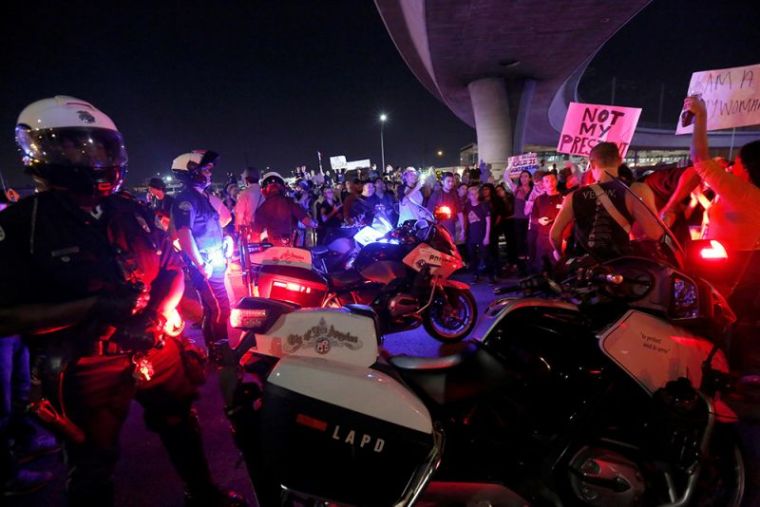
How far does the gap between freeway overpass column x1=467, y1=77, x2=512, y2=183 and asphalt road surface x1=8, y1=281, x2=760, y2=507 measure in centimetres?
2149

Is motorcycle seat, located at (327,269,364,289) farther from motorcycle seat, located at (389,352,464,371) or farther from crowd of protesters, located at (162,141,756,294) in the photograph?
motorcycle seat, located at (389,352,464,371)

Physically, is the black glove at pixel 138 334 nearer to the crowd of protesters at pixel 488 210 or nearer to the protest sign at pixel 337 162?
the crowd of protesters at pixel 488 210

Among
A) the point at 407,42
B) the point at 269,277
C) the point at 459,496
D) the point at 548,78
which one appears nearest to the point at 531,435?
the point at 459,496

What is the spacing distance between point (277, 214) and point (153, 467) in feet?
11.8

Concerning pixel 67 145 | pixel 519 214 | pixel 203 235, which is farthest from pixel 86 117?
pixel 519 214

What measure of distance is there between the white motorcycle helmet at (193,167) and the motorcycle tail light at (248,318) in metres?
3.29

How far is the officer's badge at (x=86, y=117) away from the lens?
6.33 ft

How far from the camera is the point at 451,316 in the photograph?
483 centimetres

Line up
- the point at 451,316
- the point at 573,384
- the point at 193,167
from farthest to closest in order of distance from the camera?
the point at 451,316 < the point at 193,167 < the point at 573,384

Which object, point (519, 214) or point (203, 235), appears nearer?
point (203, 235)

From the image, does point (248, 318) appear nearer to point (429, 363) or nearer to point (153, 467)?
point (429, 363)

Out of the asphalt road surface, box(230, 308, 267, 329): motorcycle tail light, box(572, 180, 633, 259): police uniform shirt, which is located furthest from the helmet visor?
box(572, 180, 633, 259): police uniform shirt

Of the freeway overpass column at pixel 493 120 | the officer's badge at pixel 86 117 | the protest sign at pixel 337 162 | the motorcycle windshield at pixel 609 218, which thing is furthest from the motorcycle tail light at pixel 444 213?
the protest sign at pixel 337 162

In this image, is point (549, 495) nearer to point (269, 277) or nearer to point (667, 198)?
point (269, 277)
